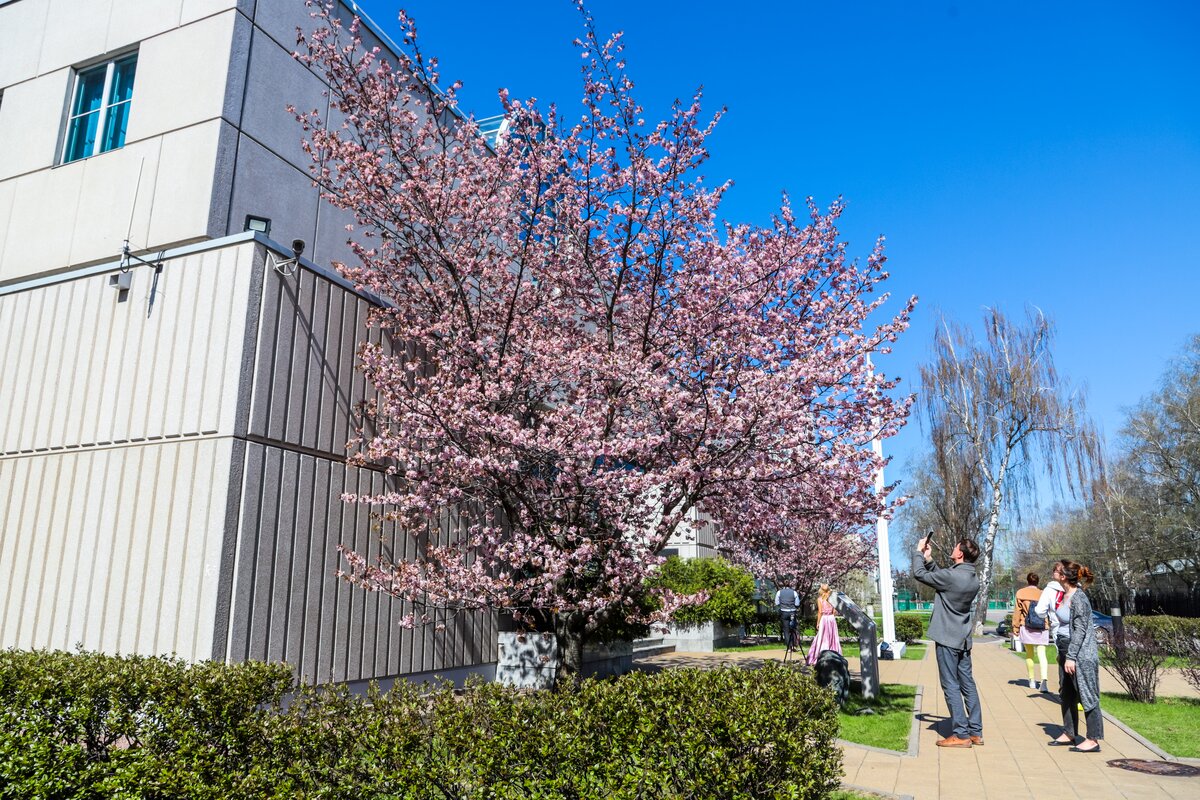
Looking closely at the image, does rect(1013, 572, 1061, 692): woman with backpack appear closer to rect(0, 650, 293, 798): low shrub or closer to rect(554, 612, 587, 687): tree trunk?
rect(554, 612, 587, 687): tree trunk

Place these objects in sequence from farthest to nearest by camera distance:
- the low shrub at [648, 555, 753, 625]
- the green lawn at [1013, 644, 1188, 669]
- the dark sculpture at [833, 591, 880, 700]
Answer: the low shrub at [648, 555, 753, 625] < the green lawn at [1013, 644, 1188, 669] < the dark sculpture at [833, 591, 880, 700]

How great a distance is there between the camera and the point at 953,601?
776 centimetres

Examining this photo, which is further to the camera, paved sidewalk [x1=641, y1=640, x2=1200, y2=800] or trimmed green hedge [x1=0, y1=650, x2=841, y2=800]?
paved sidewalk [x1=641, y1=640, x2=1200, y2=800]

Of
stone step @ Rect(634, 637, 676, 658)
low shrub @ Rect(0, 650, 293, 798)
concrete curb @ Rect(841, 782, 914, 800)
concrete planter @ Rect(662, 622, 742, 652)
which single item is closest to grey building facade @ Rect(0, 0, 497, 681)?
low shrub @ Rect(0, 650, 293, 798)

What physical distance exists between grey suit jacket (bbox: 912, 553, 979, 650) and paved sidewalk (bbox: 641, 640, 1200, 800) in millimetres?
1073

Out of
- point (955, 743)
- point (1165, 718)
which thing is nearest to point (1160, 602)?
point (1165, 718)

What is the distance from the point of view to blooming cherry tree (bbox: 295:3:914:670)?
7.81m

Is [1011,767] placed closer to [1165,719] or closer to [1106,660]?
[1165,719]

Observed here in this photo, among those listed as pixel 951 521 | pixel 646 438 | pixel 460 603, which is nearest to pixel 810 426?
pixel 646 438

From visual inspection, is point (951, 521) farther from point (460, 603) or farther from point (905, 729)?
point (460, 603)

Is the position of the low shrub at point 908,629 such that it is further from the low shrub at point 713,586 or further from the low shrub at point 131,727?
the low shrub at point 131,727

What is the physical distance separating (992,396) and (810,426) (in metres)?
25.0

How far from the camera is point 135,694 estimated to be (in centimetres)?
515

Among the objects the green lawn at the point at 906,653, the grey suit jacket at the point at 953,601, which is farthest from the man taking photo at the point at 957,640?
the green lawn at the point at 906,653
